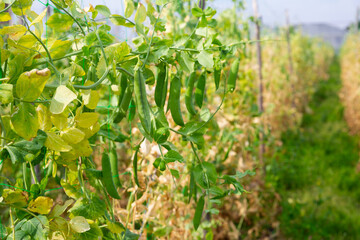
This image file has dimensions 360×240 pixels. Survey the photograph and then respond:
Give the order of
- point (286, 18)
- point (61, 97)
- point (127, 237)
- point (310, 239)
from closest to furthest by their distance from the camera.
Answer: point (61, 97) < point (127, 237) < point (310, 239) < point (286, 18)

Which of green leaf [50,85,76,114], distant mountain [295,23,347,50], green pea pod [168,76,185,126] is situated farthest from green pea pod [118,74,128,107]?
distant mountain [295,23,347,50]

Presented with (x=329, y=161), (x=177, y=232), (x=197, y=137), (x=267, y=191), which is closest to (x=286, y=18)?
(x=329, y=161)

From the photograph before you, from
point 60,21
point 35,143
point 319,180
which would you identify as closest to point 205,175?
point 35,143

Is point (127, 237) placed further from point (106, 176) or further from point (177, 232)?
point (177, 232)

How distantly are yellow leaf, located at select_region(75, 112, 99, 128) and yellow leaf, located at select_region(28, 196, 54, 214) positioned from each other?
160 millimetres

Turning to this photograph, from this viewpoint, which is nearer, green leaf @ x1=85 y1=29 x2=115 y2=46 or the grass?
Result: green leaf @ x1=85 y1=29 x2=115 y2=46

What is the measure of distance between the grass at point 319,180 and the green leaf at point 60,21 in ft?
8.09

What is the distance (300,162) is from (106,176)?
12.7 ft

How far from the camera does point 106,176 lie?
29.8 inches

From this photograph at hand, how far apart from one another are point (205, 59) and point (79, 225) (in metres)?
0.41

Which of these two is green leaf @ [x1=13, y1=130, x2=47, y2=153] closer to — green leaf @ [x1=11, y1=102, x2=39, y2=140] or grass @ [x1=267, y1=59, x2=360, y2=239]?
green leaf @ [x1=11, y1=102, x2=39, y2=140]

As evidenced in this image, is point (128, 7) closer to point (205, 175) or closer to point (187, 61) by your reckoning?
point (187, 61)

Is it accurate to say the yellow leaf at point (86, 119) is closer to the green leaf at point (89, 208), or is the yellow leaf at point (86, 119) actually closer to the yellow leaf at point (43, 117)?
the yellow leaf at point (43, 117)

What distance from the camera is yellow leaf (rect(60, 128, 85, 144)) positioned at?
2.02ft
